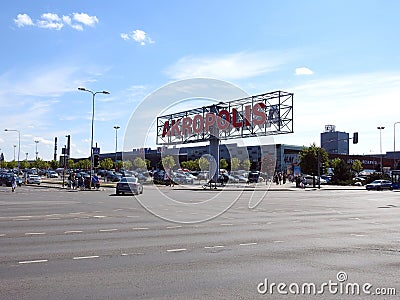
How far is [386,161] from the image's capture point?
14788 cm

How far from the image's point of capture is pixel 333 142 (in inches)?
5738

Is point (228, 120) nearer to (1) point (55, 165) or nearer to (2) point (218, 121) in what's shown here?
(2) point (218, 121)

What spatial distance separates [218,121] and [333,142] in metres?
91.9

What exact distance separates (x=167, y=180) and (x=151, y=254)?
55.3 meters

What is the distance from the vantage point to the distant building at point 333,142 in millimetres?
Answer: 141250

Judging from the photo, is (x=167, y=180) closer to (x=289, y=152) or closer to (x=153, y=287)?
(x=153, y=287)

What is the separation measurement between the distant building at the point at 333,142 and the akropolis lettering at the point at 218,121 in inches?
2877

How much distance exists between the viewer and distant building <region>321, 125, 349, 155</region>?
463 feet

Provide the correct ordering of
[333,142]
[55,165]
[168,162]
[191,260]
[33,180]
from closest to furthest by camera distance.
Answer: [191,260] → [168,162] → [33,180] → [333,142] → [55,165]

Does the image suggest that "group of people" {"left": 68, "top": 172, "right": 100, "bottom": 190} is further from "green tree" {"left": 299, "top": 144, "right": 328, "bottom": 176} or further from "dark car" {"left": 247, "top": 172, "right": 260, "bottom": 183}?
"green tree" {"left": 299, "top": 144, "right": 328, "bottom": 176}

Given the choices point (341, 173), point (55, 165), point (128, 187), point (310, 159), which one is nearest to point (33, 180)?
point (128, 187)

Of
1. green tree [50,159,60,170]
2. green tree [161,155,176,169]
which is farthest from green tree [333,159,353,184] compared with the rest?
green tree [50,159,60,170]

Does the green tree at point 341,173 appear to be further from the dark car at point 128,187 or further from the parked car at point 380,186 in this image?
the dark car at point 128,187

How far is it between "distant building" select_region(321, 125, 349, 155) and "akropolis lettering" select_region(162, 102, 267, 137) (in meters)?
73.1
